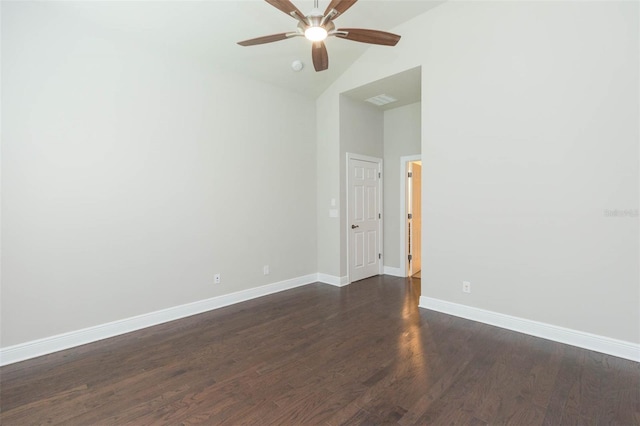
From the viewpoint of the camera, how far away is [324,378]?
2.31 meters

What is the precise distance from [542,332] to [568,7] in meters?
3.09

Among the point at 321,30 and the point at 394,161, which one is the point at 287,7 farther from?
the point at 394,161

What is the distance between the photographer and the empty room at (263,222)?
221cm

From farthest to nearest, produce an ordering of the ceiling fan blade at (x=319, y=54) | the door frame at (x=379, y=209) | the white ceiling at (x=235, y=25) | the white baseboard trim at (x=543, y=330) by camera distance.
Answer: the door frame at (x=379, y=209) < the white ceiling at (x=235, y=25) < the ceiling fan blade at (x=319, y=54) < the white baseboard trim at (x=543, y=330)

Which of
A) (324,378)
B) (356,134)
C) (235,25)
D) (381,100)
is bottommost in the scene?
(324,378)

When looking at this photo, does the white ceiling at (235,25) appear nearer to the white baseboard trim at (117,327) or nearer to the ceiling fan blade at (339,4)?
the ceiling fan blade at (339,4)

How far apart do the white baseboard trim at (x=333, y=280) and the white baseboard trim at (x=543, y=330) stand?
1.42 meters

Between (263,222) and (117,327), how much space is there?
2.11 metres

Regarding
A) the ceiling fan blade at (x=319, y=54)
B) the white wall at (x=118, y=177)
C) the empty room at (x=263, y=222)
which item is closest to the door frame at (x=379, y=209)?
the empty room at (x=263, y=222)

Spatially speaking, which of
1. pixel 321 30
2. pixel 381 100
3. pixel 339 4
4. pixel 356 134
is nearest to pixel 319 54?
pixel 321 30

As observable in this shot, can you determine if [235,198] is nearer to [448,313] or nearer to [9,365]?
[9,365]

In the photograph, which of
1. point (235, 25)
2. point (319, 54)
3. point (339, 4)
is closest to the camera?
point (339, 4)

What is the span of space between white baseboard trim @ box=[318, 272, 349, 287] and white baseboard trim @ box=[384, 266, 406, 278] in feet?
3.51

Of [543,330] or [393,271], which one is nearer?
[543,330]
